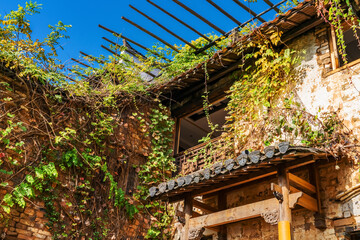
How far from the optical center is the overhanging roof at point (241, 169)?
591 centimetres

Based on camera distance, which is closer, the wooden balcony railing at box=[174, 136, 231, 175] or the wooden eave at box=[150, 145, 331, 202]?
the wooden eave at box=[150, 145, 331, 202]

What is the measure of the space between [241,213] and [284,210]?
2.94 ft

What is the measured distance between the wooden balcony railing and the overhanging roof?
1356 mm

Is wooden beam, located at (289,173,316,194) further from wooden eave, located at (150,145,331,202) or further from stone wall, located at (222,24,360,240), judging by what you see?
stone wall, located at (222,24,360,240)

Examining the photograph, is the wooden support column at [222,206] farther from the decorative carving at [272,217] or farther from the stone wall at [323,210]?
the decorative carving at [272,217]

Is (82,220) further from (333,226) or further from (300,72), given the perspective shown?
(300,72)

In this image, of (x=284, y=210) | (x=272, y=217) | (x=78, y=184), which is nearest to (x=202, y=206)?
(x=272, y=217)

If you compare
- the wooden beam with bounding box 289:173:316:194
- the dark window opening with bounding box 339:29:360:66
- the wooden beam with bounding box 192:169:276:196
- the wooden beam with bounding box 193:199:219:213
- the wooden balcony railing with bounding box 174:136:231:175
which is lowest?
the wooden beam with bounding box 193:199:219:213

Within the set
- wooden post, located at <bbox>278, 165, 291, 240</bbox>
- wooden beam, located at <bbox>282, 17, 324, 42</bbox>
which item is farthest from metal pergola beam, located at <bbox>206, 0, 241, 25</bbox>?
wooden post, located at <bbox>278, 165, 291, 240</bbox>

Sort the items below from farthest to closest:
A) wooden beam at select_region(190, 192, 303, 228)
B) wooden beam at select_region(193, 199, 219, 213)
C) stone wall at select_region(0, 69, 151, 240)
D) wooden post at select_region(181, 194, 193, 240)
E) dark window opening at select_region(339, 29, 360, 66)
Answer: dark window opening at select_region(339, 29, 360, 66)
wooden beam at select_region(193, 199, 219, 213)
stone wall at select_region(0, 69, 151, 240)
wooden post at select_region(181, 194, 193, 240)
wooden beam at select_region(190, 192, 303, 228)

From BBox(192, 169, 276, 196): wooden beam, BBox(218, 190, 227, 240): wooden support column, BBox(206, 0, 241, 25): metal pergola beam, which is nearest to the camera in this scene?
BBox(192, 169, 276, 196): wooden beam

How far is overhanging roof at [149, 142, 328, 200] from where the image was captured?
5906mm

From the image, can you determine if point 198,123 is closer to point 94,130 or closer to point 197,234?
point 94,130

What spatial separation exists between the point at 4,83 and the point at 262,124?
17.3 feet
